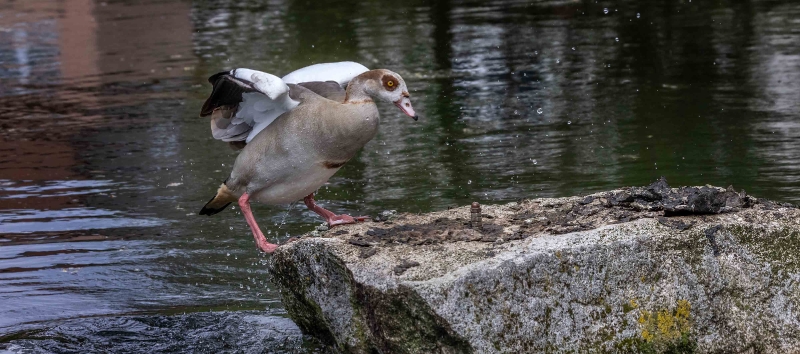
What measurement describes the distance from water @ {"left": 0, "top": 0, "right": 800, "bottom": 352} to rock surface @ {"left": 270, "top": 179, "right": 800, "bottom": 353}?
1.09 metres

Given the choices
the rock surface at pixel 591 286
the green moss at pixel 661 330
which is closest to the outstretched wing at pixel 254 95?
the rock surface at pixel 591 286

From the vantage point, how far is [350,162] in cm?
995

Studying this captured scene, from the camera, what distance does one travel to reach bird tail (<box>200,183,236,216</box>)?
6.54 m

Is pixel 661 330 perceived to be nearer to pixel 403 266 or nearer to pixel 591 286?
pixel 591 286

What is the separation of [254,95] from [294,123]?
0.32 metres

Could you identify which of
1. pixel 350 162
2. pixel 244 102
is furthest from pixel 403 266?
pixel 350 162

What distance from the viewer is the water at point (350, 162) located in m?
6.77

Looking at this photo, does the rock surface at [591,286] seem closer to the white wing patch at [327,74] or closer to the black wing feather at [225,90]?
the black wing feather at [225,90]

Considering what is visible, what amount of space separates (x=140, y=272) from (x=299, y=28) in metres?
12.2

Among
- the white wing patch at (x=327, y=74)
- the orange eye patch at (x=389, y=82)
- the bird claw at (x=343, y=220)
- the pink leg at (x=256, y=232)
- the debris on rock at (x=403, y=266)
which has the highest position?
the orange eye patch at (x=389, y=82)

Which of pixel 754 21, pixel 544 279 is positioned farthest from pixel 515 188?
pixel 754 21

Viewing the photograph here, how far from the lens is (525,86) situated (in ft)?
42.3

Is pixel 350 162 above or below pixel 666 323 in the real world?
below

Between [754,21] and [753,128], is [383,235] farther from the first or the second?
[754,21]
